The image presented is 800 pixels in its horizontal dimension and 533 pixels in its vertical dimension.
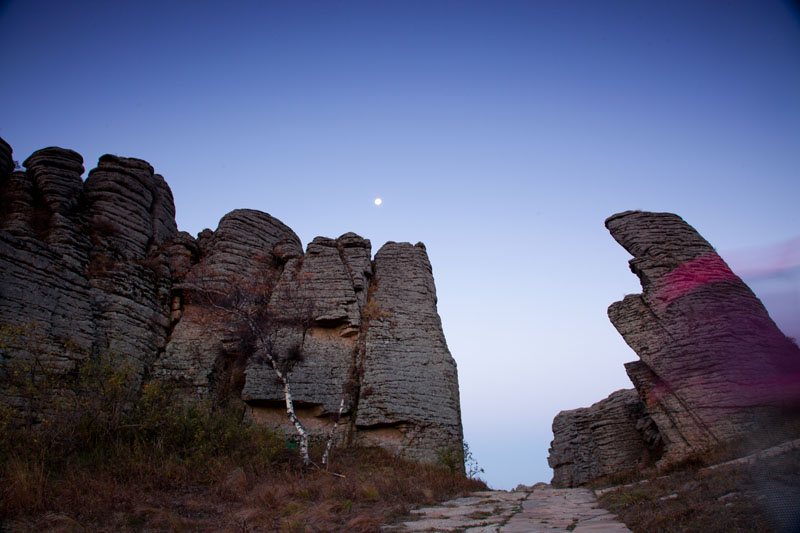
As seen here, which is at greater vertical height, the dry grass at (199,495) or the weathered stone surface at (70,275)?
the weathered stone surface at (70,275)

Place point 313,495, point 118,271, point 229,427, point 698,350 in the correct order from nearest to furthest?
point 313,495 < point 229,427 < point 698,350 < point 118,271

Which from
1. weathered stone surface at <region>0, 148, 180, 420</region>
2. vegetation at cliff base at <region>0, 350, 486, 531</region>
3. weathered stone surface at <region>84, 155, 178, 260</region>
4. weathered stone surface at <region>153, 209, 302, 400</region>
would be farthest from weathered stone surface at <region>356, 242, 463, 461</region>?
weathered stone surface at <region>84, 155, 178, 260</region>

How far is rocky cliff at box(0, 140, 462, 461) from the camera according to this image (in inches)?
456

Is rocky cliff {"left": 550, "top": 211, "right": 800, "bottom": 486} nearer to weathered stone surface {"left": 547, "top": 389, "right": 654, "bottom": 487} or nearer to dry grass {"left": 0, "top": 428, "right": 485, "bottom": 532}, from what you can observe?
weathered stone surface {"left": 547, "top": 389, "right": 654, "bottom": 487}

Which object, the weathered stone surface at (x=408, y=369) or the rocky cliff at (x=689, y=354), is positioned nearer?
the rocky cliff at (x=689, y=354)

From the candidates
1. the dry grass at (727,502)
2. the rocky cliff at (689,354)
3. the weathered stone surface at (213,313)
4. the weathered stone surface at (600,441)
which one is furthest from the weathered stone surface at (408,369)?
the dry grass at (727,502)

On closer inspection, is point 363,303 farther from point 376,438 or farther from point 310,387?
point 376,438

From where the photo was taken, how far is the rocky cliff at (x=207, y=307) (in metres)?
11.6

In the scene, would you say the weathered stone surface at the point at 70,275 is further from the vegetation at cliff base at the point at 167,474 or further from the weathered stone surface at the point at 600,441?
the weathered stone surface at the point at 600,441

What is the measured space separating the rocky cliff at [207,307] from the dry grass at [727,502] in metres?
6.81

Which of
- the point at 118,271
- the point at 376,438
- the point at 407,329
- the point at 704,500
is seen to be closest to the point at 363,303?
the point at 407,329

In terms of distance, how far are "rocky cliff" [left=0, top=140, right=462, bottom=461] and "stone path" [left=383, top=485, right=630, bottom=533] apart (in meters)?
4.45

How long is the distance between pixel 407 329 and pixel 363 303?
1.99 meters

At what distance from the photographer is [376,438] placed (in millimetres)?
12617
